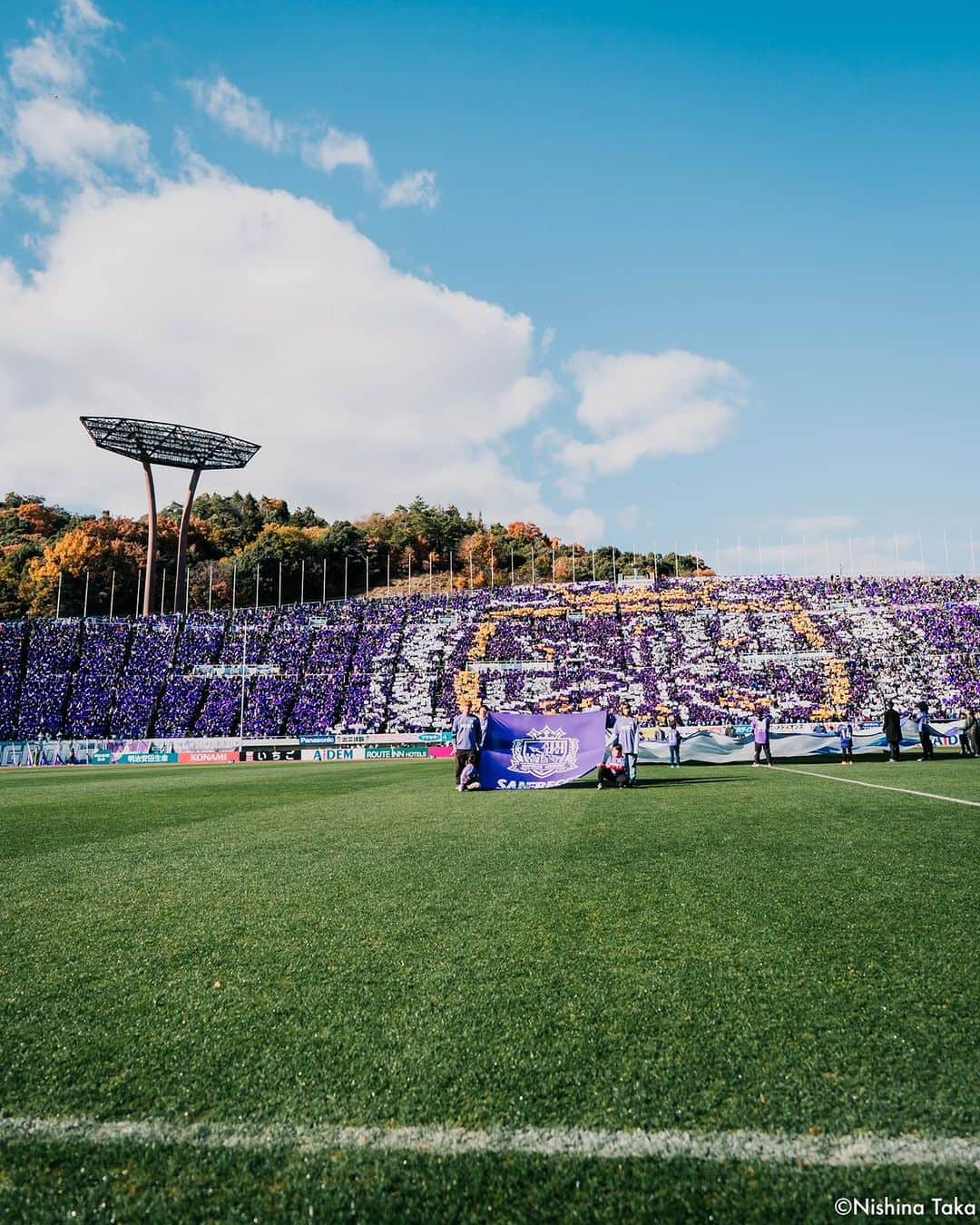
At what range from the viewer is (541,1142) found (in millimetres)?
2129

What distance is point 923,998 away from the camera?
9.90 ft

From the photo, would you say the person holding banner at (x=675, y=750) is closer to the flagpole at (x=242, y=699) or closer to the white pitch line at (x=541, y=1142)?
the white pitch line at (x=541, y=1142)

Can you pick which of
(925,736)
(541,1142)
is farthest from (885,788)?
(541,1142)

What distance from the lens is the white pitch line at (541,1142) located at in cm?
205

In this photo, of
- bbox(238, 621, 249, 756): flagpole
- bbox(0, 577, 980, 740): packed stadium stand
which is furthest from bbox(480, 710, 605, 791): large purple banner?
bbox(0, 577, 980, 740): packed stadium stand

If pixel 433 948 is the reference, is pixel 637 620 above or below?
above

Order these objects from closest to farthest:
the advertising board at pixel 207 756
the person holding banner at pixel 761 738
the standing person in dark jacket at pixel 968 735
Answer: the person holding banner at pixel 761 738 → the standing person in dark jacket at pixel 968 735 → the advertising board at pixel 207 756

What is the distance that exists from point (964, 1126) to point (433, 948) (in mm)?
2396

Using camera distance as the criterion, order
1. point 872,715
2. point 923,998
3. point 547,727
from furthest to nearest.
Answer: point 872,715 → point 547,727 → point 923,998

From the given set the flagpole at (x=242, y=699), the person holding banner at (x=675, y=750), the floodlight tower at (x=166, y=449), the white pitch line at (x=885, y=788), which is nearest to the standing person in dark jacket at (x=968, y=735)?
the white pitch line at (x=885, y=788)

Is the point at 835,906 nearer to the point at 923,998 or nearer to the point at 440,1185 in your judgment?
the point at 923,998

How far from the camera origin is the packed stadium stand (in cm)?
3769

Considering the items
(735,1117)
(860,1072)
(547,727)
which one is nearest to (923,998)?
(860,1072)

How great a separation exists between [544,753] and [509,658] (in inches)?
1141
